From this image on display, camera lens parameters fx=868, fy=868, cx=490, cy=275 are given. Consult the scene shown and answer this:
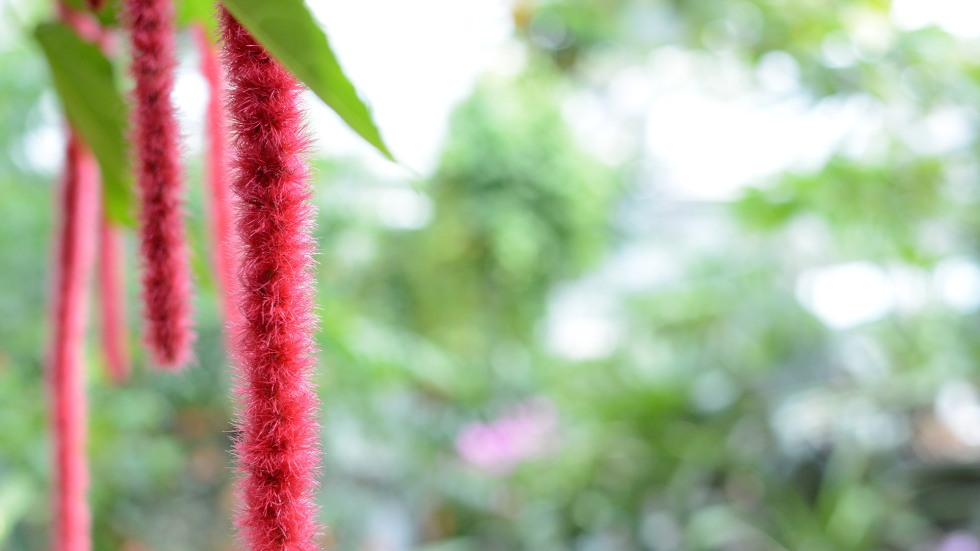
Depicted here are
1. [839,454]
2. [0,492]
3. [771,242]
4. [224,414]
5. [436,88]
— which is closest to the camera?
[0,492]

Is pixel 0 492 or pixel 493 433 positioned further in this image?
pixel 493 433

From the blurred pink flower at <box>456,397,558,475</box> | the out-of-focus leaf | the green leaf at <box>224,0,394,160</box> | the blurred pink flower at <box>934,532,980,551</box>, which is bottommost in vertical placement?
the blurred pink flower at <box>934,532,980,551</box>

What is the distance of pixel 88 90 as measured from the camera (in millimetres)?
254

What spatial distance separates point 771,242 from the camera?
176 cm

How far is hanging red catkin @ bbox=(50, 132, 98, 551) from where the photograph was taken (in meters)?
0.23

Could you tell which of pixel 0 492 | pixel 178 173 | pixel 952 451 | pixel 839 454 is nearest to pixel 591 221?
pixel 839 454

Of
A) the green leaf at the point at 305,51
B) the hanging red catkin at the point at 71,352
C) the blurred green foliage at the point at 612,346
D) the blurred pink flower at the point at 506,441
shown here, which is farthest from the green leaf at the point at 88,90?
the blurred pink flower at the point at 506,441

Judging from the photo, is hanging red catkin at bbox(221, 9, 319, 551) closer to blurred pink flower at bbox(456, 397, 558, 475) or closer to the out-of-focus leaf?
the out-of-focus leaf

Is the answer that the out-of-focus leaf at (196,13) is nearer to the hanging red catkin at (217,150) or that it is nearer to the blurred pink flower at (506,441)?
the hanging red catkin at (217,150)

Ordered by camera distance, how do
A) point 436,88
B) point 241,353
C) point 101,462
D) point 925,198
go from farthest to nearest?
point 436,88, point 925,198, point 101,462, point 241,353

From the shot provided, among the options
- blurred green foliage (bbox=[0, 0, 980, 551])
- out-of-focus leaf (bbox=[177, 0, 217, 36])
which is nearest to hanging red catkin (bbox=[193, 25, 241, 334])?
out-of-focus leaf (bbox=[177, 0, 217, 36])

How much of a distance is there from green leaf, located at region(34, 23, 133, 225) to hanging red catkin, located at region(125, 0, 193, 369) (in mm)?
89

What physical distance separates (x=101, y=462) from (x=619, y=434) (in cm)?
92

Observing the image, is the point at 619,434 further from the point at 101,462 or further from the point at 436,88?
the point at 101,462
